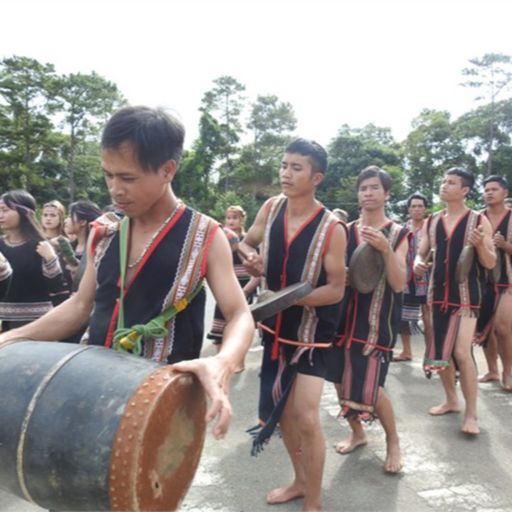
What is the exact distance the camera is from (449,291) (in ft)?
14.6

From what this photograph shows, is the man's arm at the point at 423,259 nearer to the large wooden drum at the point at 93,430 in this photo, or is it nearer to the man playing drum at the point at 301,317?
the man playing drum at the point at 301,317

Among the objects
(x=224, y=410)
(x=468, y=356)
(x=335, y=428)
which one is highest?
(x=224, y=410)

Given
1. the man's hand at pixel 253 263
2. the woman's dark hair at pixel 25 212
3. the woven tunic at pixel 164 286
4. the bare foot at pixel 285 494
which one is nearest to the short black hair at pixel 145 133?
the woven tunic at pixel 164 286

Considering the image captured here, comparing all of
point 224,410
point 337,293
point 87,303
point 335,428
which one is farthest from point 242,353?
point 335,428

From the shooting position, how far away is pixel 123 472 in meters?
1.24

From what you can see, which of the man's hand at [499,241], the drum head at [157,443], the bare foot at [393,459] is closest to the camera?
the drum head at [157,443]

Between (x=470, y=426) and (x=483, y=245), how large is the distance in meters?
1.36

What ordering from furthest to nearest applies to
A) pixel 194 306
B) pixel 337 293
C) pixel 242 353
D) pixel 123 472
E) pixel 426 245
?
pixel 426 245
pixel 337 293
pixel 194 306
pixel 242 353
pixel 123 472

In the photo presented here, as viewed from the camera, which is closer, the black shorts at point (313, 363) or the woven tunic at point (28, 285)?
the black shorts at point (313, 363)

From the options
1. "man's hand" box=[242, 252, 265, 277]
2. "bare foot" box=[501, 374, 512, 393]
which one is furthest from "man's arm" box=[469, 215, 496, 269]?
"man's hand" box=[242, 252, 265, 277]

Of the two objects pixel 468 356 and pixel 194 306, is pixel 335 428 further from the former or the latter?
pixel 194 306

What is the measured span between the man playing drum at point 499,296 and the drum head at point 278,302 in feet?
10.5

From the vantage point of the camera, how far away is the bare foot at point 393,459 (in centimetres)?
348

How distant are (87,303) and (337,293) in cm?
153
